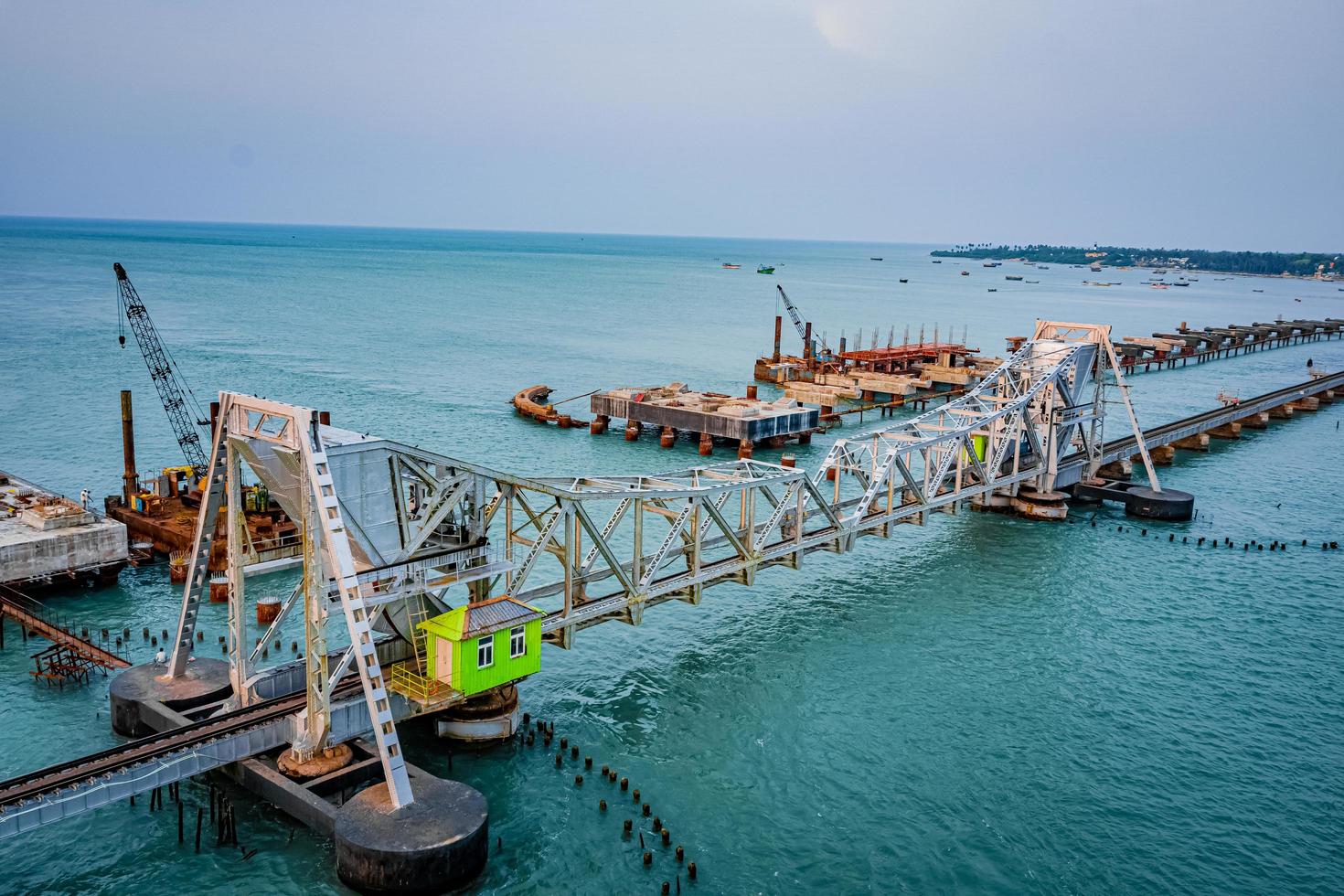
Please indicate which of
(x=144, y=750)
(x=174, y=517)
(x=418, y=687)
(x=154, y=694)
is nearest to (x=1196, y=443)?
(x=418, y=687)

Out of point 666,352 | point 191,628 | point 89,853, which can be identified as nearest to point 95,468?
point 191,628

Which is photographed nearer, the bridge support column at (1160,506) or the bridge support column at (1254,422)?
the bridge support column at (1160,506)

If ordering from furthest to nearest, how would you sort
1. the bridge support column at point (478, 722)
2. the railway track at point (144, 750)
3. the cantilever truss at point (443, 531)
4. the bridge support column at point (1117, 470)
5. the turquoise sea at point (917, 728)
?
the bridge support column at point (1117, 470) → the bridge support column at point (478, 722) → the turquoise sea at point (917, 728) → the cantilever truss at point (443, 531) → the railway track at point (144, 750)

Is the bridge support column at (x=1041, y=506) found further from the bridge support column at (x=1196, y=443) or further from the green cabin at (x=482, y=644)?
the green cabin at (x=482, y=644)

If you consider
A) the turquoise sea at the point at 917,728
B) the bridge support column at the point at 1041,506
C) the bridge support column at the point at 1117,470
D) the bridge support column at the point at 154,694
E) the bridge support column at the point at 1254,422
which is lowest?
the turquoise sea at the point at 917,728

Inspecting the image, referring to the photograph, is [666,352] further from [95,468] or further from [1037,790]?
[1037,790]

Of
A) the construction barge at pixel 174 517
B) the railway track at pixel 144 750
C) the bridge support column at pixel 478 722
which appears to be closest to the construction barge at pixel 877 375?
the construction barge at pixel 174 517

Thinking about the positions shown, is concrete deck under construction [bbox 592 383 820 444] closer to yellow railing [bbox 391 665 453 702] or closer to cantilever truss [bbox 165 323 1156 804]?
cantilever truss [bbox 165 323 1156 804]
